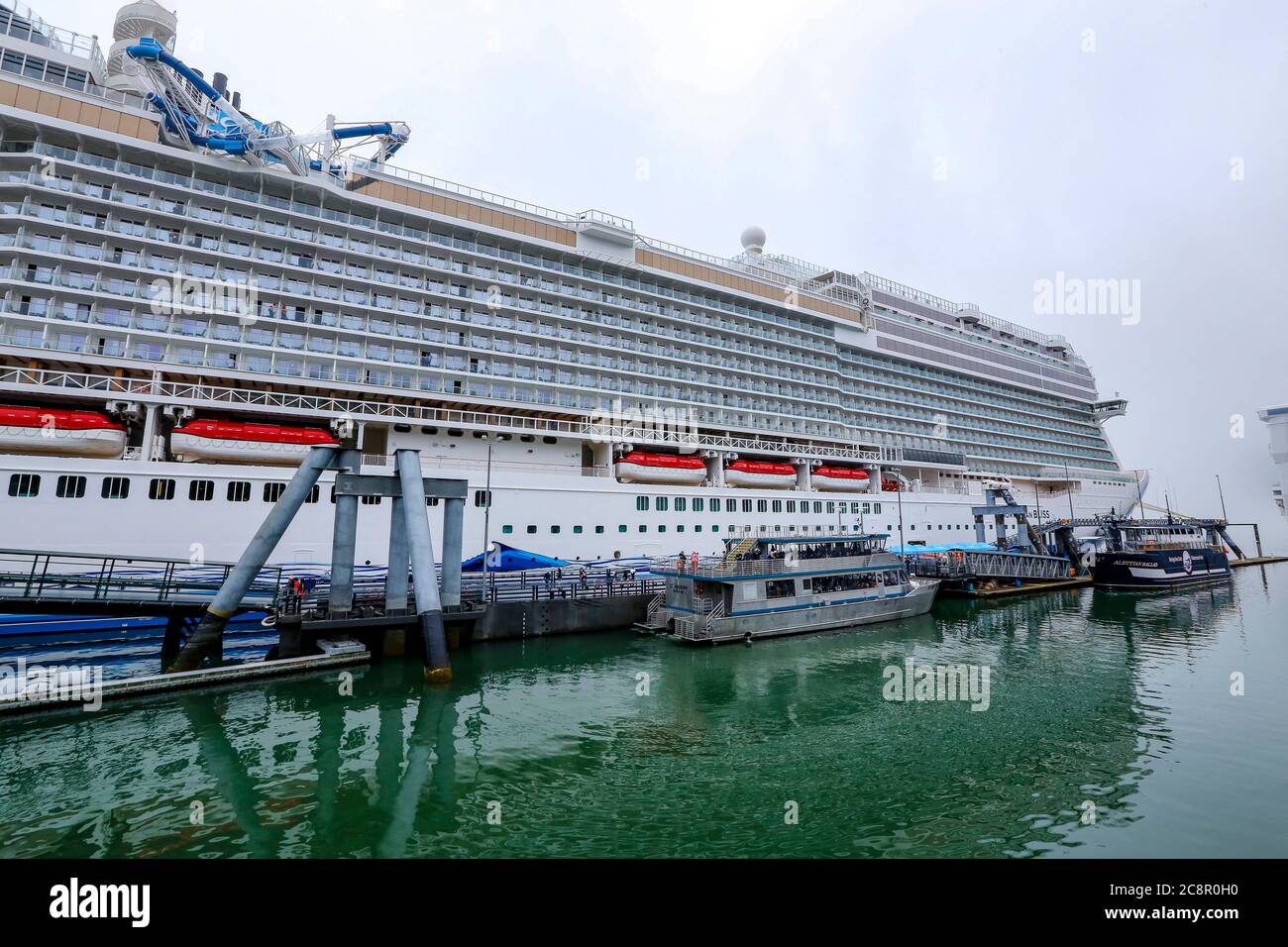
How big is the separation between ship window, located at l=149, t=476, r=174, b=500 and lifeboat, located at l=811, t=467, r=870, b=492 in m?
36.2

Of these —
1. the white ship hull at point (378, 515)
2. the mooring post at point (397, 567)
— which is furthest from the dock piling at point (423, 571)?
the white ship hull at point (378, 515)

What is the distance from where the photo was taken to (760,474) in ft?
121

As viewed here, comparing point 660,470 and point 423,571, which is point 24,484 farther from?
point 660,470

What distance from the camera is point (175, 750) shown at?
448 inches

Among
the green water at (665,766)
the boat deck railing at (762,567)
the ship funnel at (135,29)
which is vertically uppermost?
the ship funnel at (135,29)

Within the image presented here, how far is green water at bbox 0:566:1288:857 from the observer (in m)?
8.44

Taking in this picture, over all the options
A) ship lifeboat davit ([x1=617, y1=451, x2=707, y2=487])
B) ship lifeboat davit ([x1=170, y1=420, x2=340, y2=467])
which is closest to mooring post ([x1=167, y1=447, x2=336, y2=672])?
ship lifeboat davit ([x1=170, y1=420, x2=340, y2=467])

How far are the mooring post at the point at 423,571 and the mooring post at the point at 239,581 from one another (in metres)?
3.19

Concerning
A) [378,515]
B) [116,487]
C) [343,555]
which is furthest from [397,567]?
[116,487]

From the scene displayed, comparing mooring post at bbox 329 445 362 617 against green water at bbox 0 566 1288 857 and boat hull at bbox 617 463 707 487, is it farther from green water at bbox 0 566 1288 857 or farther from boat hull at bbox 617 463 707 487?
boat hull at bbox 617 463 707 487

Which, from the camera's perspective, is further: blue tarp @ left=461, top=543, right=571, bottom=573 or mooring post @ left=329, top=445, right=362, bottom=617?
blue tarp @ left=461, top=543, right=571, bottom=573

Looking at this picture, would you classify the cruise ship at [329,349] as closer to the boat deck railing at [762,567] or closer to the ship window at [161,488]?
the ship window at [161,488]

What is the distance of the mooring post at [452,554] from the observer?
20641mm

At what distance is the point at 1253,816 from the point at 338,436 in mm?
30781
